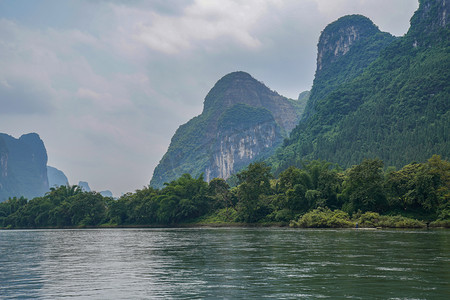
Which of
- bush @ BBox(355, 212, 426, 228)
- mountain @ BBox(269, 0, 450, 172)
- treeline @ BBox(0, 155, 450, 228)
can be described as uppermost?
mountain @ BBox(269, 0, 450, 172)

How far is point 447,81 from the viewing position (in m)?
152

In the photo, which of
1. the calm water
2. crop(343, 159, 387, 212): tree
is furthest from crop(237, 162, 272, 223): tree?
the calm water

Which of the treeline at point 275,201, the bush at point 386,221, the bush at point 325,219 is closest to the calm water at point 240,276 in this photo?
the bush at point 386,221

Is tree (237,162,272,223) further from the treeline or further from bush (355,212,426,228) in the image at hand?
bush (355,212,426,228)

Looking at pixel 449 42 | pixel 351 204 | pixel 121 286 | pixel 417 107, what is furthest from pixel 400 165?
pixel 121 286

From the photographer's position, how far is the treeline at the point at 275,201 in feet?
247

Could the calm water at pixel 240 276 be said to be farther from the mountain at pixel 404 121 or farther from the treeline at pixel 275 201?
the mountain at pixel 404 121

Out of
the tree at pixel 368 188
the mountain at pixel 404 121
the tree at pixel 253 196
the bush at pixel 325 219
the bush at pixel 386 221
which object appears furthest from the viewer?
the mountain at pixel 404 121

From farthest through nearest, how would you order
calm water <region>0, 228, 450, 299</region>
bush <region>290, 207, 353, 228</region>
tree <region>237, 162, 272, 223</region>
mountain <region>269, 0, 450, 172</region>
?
mountain <region>269, 0, 450, 172</region>, tree <region>237, 162, 272, 223</region>, bush <region>290, 207, 353, 228</region>, calm water <region>0, 228, 450, 299</region>

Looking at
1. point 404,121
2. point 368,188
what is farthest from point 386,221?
point 404,121

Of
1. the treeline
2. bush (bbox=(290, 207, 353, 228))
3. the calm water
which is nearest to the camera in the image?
the calm water

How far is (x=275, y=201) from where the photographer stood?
97.9 meters

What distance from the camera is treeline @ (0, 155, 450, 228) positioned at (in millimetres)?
75312

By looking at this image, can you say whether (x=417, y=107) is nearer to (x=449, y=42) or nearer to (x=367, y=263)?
(x=449, y=42)
